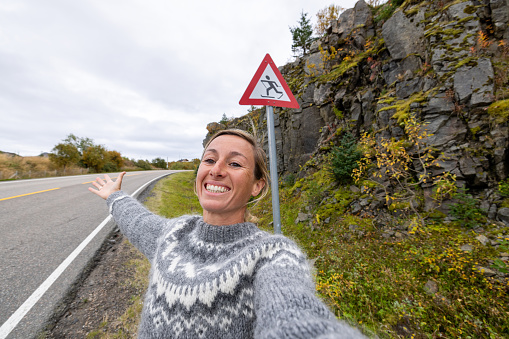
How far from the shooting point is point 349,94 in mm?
7480

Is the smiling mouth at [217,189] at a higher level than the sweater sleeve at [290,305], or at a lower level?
higher

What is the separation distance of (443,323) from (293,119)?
9.00m

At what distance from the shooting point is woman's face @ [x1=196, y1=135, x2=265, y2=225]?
4.56ft


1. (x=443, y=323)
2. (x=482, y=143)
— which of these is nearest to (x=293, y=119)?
(x=482, y=143)

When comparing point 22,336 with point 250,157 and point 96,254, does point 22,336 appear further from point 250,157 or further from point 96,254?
point 250,157

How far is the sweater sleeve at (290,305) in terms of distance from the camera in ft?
2.42

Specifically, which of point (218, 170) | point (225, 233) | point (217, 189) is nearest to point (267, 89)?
point (218, 170)

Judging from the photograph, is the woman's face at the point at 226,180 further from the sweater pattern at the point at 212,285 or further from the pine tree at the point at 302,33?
the pine tree at the point at 302,33

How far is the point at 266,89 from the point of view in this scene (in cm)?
A: 219

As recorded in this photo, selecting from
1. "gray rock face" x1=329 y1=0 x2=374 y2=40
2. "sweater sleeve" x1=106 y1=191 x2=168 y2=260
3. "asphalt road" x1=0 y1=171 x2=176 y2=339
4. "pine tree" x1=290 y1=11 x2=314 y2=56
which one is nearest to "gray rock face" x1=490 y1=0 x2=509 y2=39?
"gray rock face" x1=329 y1=0 x2=374 y2=40

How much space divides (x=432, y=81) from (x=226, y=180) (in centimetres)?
631

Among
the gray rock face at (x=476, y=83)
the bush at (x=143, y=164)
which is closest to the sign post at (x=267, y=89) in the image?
the gray rock face at (x=476, y=83)

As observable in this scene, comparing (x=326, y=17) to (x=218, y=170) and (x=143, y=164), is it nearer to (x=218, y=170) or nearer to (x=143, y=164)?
(x=218, y=170)

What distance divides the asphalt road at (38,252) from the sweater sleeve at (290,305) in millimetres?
3049
